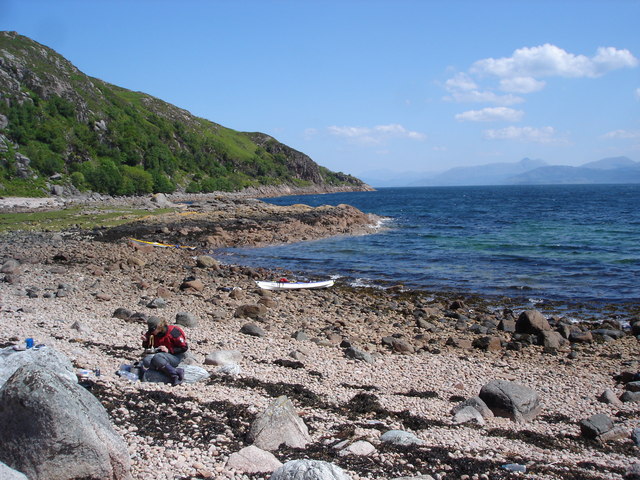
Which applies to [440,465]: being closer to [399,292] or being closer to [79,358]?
[79,358]

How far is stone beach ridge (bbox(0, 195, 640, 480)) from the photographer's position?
8.16m

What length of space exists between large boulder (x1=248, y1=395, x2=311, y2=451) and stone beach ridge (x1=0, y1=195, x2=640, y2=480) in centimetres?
7

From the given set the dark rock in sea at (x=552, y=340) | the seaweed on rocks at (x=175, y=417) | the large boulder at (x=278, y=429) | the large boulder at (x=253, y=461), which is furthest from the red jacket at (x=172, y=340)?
the dark rock in sea at (x=552, y=340)

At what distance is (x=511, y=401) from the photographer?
1098 cm

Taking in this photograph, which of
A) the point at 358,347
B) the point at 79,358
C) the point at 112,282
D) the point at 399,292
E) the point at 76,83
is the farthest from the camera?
the point at 76,83

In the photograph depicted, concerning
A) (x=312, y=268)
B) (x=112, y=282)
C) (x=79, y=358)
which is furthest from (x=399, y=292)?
(x=79, y=358)

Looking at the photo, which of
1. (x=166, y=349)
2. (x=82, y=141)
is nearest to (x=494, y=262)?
(x=166, y=349)

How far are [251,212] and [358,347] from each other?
4854 centimetres

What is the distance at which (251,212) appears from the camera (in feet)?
207

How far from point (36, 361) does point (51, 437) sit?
3.36m

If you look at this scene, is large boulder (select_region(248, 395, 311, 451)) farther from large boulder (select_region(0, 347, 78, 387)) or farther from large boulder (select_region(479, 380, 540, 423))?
large boulder (select_region(479, 380, 540, 423))

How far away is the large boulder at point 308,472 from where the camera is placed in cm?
591

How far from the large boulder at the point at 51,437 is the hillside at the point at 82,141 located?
235 ft

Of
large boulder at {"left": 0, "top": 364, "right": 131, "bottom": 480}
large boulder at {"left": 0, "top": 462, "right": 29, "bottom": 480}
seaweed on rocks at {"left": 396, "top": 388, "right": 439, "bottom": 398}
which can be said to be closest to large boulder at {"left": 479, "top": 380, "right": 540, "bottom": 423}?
seaweed on rocks at {"left": 396, "top": 388, "right": 439, "bottom": 398}
